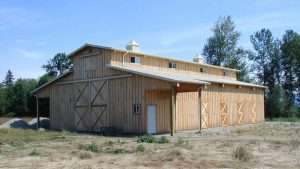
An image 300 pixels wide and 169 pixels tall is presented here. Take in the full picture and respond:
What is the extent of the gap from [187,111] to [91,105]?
22.1ft

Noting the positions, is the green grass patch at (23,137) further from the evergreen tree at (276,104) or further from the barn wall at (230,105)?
the evergreen tree at (276,104)

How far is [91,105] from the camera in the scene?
27.9 meters

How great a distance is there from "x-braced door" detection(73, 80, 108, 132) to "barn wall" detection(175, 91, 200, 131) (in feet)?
16.0

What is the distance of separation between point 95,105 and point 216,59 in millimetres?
34029

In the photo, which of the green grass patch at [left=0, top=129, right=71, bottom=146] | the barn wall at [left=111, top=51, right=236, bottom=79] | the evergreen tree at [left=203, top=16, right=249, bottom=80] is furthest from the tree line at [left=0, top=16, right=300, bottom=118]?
the green grass patch at [left=0, top=129, right=71, bottom=146]

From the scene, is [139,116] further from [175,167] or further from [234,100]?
[175,167]

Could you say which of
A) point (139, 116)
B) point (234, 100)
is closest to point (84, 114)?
point (139, 116)

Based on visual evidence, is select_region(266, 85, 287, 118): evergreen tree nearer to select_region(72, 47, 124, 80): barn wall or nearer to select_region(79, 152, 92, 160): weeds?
select_region(72, 47, 124, 80): barn wall

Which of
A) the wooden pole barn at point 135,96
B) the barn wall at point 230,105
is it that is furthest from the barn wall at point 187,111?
the barn wall at point 230,105

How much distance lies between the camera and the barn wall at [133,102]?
24.5 meters

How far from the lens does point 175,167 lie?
33.8 feet

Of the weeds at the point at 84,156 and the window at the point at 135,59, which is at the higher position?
the window at the point at 135,59

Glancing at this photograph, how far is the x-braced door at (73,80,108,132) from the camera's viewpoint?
26.9 m

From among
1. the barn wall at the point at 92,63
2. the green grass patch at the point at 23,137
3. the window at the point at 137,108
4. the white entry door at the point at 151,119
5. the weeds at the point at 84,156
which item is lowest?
the green grass patch at the point at 23,137
